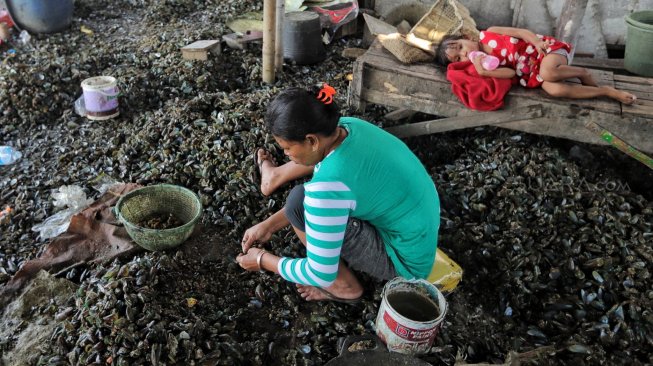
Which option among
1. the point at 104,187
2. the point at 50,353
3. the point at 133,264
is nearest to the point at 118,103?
the point at 104,187

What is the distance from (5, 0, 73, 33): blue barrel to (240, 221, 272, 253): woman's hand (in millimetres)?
4894

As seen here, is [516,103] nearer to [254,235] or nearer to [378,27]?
[378,27]

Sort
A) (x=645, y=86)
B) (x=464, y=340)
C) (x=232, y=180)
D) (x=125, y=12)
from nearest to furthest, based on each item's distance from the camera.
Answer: (x=464, y=340) → (x=232, y=180) → (x=645, y=86) → (x=125, y=12)

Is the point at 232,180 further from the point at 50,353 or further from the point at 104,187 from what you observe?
the point at 50,353

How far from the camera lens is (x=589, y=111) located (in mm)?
3754

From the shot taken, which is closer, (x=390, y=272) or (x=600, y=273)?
(x=390, y=272)

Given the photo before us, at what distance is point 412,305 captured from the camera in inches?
98.1

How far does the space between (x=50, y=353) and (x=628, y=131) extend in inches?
161

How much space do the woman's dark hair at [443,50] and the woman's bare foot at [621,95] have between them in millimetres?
1254

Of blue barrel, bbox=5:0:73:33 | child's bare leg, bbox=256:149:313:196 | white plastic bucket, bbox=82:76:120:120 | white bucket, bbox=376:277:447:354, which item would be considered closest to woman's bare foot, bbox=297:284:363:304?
white bucket, bbox=376:277:447:354

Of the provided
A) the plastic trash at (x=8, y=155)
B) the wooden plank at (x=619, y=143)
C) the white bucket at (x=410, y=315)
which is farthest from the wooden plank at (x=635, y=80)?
the plastic trash at (x=8, y=155)

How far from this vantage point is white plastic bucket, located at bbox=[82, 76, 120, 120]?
14.5 feet

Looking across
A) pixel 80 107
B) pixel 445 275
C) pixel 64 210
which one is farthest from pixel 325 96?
pixel 80 107

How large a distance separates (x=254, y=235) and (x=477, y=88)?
220 centimetres
